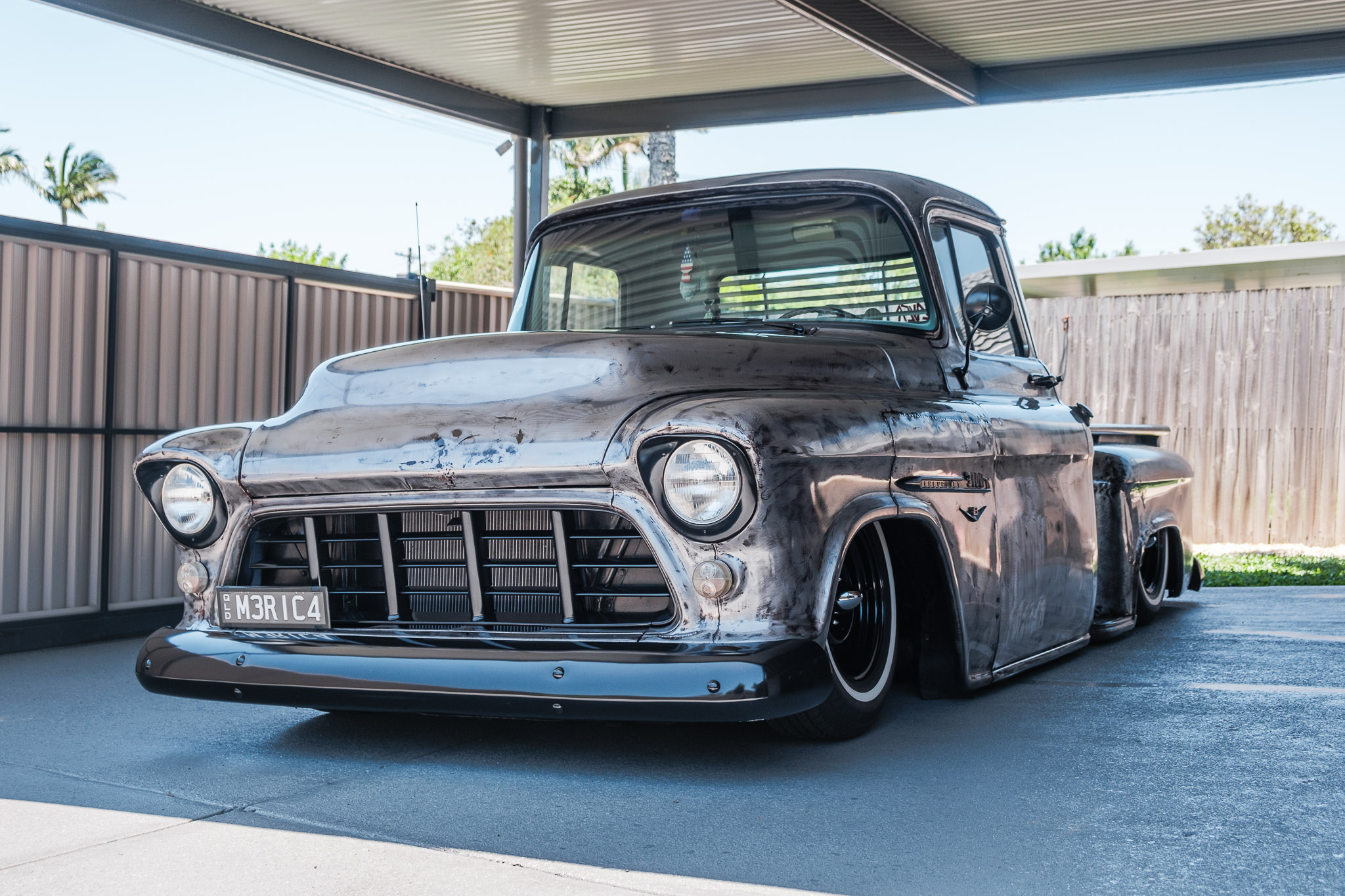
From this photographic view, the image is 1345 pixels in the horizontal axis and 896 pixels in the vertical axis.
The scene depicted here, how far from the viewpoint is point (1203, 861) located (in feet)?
9.49

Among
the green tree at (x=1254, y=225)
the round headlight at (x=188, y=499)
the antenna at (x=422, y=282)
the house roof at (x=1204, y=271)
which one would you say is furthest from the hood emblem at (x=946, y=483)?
the green tree at (x=1254, y=225)

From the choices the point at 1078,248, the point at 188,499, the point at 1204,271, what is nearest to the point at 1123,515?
the point at 188,499

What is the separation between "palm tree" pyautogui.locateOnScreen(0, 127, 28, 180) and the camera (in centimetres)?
5065

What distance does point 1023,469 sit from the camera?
4.80 metres

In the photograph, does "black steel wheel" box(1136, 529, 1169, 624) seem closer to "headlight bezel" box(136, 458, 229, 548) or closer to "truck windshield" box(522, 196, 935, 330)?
"truck windshield" box(522, 196, 935, 330)

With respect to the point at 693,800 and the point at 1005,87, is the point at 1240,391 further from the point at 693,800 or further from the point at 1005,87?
the point at 693,800

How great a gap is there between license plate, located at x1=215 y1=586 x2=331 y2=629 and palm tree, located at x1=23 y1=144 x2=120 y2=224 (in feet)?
177

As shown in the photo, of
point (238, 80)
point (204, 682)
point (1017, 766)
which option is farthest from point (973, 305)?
point (238, 80)

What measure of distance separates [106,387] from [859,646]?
4.78 meters

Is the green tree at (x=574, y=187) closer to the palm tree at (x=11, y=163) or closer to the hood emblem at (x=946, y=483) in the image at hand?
the palm tree at (x=11, y=163)

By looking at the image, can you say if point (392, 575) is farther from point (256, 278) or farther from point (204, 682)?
point (256, 278)

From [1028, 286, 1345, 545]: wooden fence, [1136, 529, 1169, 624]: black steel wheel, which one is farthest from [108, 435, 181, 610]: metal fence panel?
[1028, 286, 1345, 545]: wooden fence

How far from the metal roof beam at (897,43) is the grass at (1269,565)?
Result: 370cm

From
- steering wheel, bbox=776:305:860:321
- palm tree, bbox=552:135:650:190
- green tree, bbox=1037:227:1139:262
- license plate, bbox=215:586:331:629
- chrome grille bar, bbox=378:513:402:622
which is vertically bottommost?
license plate, bbox=215:586:331:629
